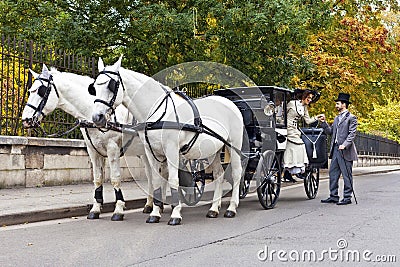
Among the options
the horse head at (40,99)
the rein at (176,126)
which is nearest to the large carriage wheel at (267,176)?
the rein at (176,126)

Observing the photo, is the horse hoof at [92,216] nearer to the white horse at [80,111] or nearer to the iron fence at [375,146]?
the white horse at [80,111]

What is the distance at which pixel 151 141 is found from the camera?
8.19 meters

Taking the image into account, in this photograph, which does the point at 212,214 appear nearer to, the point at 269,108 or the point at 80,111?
the point at 269,108

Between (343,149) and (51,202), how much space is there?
5894 millimetres

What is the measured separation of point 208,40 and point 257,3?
1.74 meters

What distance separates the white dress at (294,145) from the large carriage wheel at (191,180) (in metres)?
1.90

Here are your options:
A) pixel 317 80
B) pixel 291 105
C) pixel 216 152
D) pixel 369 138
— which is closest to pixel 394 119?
pixel 369 138

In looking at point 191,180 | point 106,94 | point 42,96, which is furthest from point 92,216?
point 106,94

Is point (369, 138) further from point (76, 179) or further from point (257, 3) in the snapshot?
point (76, 179)

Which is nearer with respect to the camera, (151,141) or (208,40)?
(151,141)

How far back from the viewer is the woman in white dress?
1120 cm

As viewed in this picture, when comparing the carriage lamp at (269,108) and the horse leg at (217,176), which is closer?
the horse leg at (217,176)

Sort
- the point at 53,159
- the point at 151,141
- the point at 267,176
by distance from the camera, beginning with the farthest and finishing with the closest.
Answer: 1. the point at 53,159
2. the point at 267,176
3. the point at 151,141

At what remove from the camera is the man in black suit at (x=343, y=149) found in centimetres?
1122
